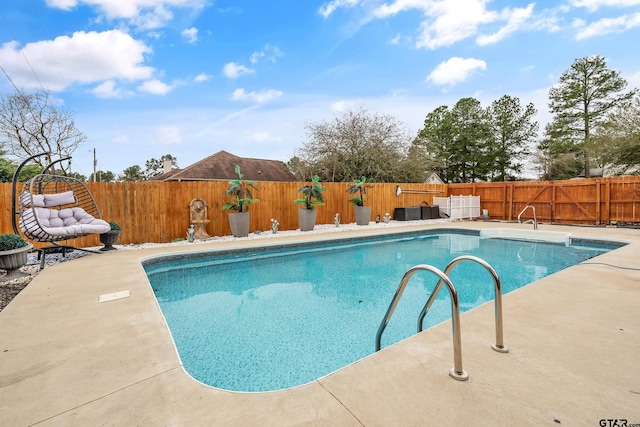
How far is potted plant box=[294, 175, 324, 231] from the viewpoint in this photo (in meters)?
9.86

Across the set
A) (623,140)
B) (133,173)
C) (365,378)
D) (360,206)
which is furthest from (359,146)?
(133,173)

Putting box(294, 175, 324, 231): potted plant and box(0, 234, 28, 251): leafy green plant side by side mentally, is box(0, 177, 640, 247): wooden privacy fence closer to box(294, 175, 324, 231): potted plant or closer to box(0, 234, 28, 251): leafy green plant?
box(294, 175, 324, 231): potted plant

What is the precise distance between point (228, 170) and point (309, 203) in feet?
34.5

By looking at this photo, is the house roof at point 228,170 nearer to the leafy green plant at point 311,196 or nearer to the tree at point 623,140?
the leafy green plant at point 311,196

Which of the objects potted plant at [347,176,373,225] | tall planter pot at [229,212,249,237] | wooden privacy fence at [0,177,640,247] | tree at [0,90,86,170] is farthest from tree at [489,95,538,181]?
tree at [0,90,86,170]

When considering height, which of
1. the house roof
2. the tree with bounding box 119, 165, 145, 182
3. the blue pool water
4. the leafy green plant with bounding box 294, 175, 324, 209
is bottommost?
the blue pool water

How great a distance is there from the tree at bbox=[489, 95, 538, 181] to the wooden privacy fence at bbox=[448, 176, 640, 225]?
12.4 m

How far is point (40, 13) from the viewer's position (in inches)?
396

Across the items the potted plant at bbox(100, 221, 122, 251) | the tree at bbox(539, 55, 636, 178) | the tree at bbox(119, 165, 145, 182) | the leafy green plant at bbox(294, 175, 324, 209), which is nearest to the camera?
the potted plant at bbox(100, 221, 122, 251)

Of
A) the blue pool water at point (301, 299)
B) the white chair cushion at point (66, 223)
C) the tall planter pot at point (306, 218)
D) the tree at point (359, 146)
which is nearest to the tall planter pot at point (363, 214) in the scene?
the tall planter pot at point (306, 218)

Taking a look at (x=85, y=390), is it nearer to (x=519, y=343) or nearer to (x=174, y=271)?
(x=519, y=343)

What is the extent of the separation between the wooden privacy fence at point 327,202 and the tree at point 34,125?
35.4 ft

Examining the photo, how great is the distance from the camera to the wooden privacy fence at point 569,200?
35.2ft

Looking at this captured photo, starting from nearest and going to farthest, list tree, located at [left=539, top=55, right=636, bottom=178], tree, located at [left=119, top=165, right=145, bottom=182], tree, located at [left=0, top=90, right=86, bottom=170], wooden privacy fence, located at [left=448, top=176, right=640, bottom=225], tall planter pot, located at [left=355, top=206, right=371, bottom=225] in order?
wooden privacy fence, located at [left=448, top=176, right=640, bottom=225] → tall planter pot, located at [left=355, top=206, right=371, bottom=225] → tree, located at [left=0, top=90, right=86, bottom=170] → tree, located at [left=539, top=55, right=636, bottom=178] → tree, located at [left=119, top=165, right=145, bottom=182]
